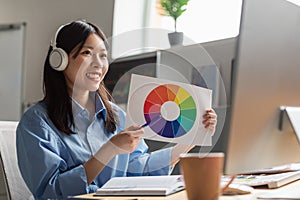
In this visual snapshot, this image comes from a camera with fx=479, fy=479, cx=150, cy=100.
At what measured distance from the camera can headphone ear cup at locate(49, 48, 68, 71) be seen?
5.00 feet

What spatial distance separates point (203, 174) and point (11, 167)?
2.89ft

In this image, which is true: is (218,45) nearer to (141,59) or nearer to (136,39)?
(141,59)

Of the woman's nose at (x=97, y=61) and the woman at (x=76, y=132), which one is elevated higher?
the woman's nose at (x=97, y=61)

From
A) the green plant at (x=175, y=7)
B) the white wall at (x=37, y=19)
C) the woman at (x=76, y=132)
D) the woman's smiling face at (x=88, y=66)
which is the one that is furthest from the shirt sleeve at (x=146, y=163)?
the white wall at (x=37, y=19)

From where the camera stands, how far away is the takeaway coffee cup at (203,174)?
88 centimetres

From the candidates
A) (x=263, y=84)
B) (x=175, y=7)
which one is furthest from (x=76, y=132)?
(x=175, y=7)

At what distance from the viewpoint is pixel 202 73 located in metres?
1.24

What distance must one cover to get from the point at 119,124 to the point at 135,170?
0.50 feet

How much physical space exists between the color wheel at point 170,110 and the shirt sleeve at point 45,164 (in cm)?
31

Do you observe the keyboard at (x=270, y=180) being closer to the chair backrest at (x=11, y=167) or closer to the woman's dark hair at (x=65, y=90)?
the woman's dark hair at (x=65, y=90)

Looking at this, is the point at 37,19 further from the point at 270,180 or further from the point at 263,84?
the point at 263,84

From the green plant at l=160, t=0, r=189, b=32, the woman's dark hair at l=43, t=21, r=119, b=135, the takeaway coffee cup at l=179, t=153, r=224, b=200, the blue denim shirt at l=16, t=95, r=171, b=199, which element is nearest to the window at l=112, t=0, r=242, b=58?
the green plant at l=160, t=0, r=189, b=32

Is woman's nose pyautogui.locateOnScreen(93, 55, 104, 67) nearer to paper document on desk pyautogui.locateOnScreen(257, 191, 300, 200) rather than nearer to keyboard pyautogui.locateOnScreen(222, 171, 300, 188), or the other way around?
keyboard pyautogui.locateOnScreen(222, 171, 300, 188)

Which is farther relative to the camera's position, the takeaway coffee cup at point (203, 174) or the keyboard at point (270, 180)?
the keyboard at point (270, 180)
